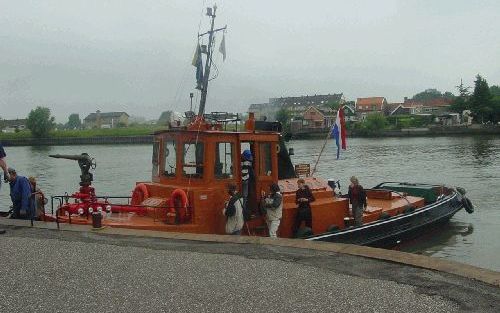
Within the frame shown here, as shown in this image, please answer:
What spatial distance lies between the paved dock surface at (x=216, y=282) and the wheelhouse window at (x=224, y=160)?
228 centimetres

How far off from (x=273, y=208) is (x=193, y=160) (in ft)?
5.96

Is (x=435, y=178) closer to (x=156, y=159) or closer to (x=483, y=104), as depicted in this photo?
(x=156, y=159)

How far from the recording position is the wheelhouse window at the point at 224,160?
10016mm

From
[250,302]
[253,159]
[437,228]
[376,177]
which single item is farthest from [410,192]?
[376,177]

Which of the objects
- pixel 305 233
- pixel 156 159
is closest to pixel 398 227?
pixel 305 233

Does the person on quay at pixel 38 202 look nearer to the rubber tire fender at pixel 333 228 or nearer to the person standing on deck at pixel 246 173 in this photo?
the person standing on deck at pixel 246 173

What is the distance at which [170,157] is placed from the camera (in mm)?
10438

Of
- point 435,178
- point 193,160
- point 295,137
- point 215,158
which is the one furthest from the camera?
point 295,137

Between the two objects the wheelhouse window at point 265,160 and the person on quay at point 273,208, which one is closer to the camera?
the person on quay at point 273,208

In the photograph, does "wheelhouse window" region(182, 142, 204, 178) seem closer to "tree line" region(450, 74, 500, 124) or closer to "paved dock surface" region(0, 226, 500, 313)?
"paved dock surface" region(0, 226, 500, 313)

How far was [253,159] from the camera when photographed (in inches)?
412

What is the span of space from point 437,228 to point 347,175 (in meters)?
19.1

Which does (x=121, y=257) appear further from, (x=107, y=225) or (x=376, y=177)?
(x=376, y=177)

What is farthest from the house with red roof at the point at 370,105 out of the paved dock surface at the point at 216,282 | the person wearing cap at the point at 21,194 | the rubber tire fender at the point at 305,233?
the paved dock surface at the point at 216,282
